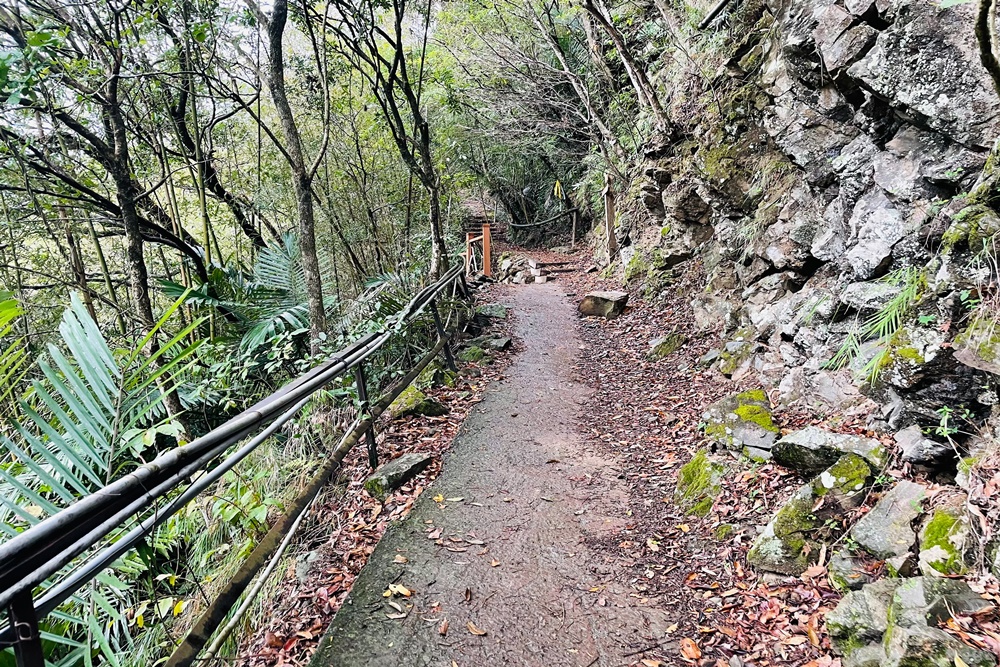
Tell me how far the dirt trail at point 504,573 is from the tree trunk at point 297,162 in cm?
180

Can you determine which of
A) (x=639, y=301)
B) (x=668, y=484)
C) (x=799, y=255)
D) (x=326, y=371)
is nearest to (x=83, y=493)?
(x=326, y=371)

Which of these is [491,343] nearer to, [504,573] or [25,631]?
[504,573]

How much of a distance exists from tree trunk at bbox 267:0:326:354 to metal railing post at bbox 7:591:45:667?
3498mm

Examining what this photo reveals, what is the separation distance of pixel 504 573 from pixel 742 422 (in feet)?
7.44

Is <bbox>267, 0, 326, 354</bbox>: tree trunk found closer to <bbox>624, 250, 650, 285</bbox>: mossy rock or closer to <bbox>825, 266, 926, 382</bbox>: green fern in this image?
<bbox>825, 266, 926, 382</bbox>: green fern

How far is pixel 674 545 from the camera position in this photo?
3.27 m

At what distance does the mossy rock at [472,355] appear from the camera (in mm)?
6789

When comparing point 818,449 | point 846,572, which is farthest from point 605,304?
point 846,572

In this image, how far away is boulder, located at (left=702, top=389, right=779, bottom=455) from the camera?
380cm

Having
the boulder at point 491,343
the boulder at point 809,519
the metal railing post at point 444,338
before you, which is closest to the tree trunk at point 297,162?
the metal railing post at point 444,338

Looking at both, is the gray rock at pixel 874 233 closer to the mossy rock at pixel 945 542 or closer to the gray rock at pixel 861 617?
the mossy rock at pixel 945 542

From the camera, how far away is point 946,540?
90.2 inches

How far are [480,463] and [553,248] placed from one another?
1565cm

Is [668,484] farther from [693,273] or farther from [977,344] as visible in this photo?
[693,273]
